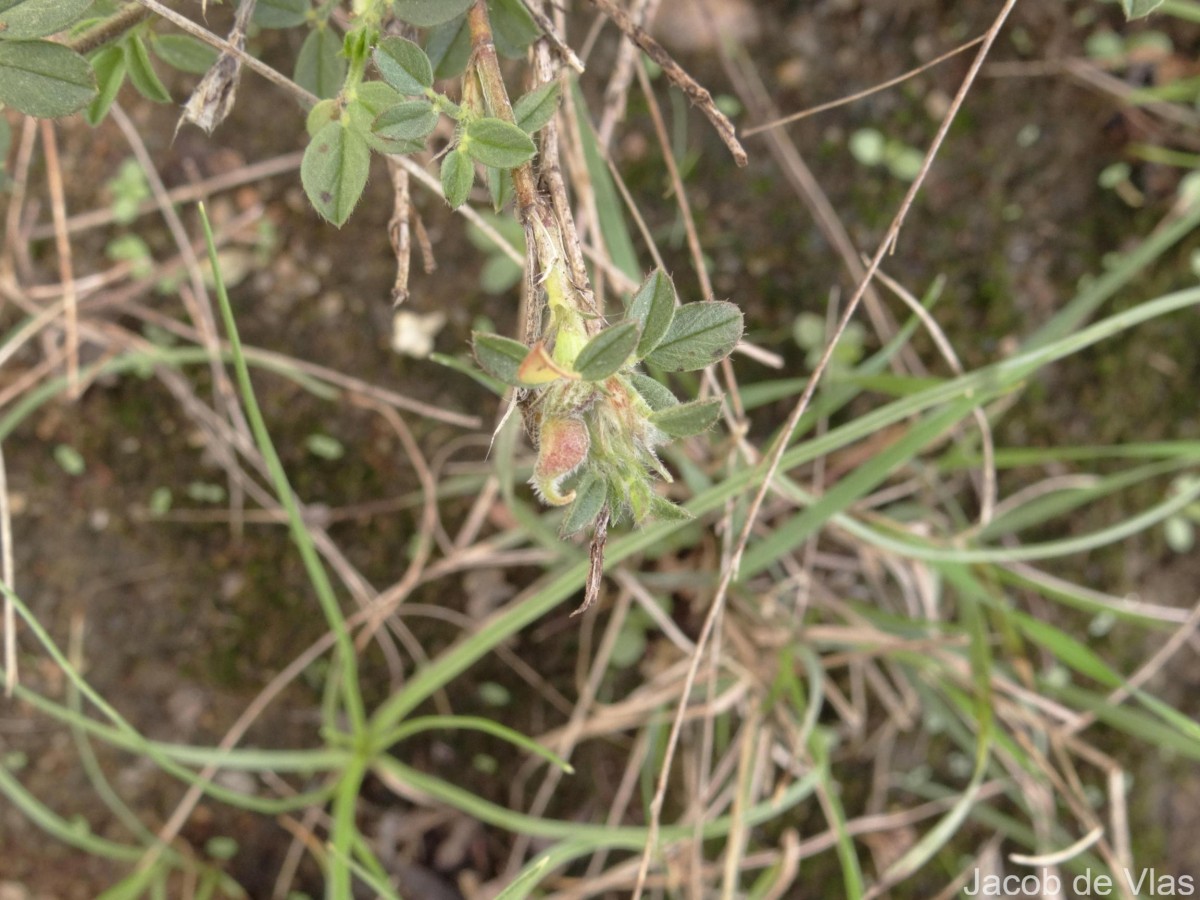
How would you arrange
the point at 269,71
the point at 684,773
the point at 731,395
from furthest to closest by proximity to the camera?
1. the point at 684,773
2. the point at 731,395
3. the point at 269,71

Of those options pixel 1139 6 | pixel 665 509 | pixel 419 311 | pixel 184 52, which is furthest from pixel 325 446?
pixel 1139 6

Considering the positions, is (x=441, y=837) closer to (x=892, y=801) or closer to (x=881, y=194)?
(x=892, y=801)

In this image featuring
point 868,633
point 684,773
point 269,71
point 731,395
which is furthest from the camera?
point 684,773

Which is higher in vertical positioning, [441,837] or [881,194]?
[881,194]

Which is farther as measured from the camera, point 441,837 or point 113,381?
point 441,837

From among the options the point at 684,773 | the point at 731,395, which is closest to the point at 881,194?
the point at 731,395

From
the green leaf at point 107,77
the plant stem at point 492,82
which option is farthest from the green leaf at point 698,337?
the green leaf at point 107,77

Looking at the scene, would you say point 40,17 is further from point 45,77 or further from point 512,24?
point 512,24

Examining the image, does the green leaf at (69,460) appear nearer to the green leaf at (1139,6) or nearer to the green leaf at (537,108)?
the green leaf at (537,108)
